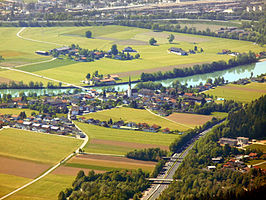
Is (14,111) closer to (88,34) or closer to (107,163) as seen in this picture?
(107,163)

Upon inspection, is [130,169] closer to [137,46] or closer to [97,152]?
[97,152]

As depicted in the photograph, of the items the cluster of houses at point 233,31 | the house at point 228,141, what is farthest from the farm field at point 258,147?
the cluster of houses at point 233,31

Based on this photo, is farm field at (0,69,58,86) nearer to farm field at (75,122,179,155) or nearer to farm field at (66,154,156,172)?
farm field at (75,122,179,155)

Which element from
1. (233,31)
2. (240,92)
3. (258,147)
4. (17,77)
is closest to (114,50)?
(17,77)

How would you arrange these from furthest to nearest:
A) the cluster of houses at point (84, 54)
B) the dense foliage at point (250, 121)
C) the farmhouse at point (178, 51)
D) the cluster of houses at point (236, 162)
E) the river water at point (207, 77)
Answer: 1. the farmhouse at point (178, 51)
2. the cluster of houses at point (84, 54)
3. the river water at point (207, 77)
4. the dense foliage at point (250, 121)
5. the cluster of houses at point (236, 162)

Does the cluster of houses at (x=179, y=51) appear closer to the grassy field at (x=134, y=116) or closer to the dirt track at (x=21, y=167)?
the grassy field at (x=134, y=116)
